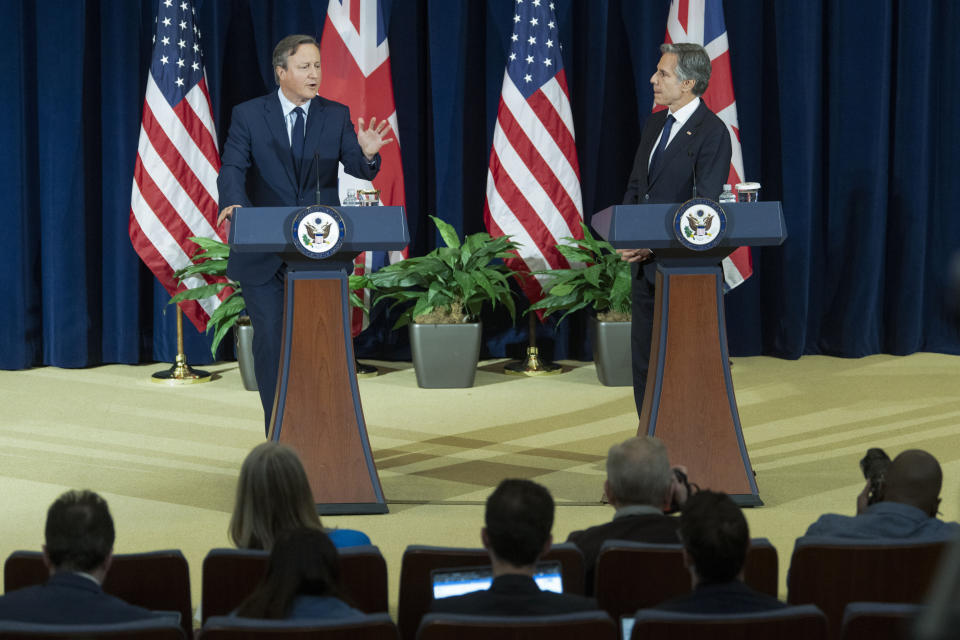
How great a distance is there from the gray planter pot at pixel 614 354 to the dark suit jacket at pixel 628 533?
436cm

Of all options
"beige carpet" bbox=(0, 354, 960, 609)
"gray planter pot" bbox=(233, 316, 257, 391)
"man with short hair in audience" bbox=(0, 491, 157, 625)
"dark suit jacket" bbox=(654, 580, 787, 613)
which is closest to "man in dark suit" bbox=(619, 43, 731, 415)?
"beige carpet" bbox=(0, 354, 960, 609)

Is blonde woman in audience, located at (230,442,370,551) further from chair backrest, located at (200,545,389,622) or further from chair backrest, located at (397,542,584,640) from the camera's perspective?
chair backrest, located at (397,542,584,640)

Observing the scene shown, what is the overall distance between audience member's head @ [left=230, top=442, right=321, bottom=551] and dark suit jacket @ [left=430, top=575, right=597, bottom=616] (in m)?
0.69

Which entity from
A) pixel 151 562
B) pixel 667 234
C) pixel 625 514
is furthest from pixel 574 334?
pixel 151 562

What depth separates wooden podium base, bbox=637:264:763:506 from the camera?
4.23 m

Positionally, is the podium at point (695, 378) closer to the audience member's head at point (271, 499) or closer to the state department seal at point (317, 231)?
the state department seal at point (317, 231)

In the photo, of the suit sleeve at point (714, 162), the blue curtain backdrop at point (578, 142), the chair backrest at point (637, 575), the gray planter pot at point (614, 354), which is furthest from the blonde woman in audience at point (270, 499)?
the blue curtain backdrop at point (578, 142)

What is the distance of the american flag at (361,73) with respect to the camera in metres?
7.44

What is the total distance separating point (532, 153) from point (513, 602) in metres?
5.83

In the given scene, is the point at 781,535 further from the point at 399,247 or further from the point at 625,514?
the point at 399,247

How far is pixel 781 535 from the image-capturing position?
13.1 feet

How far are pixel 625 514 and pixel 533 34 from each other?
5.31 meters

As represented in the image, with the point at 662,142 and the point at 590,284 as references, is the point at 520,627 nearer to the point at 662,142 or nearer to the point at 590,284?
the point at 662,142

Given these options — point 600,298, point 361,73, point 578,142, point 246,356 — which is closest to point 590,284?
point 600,298
